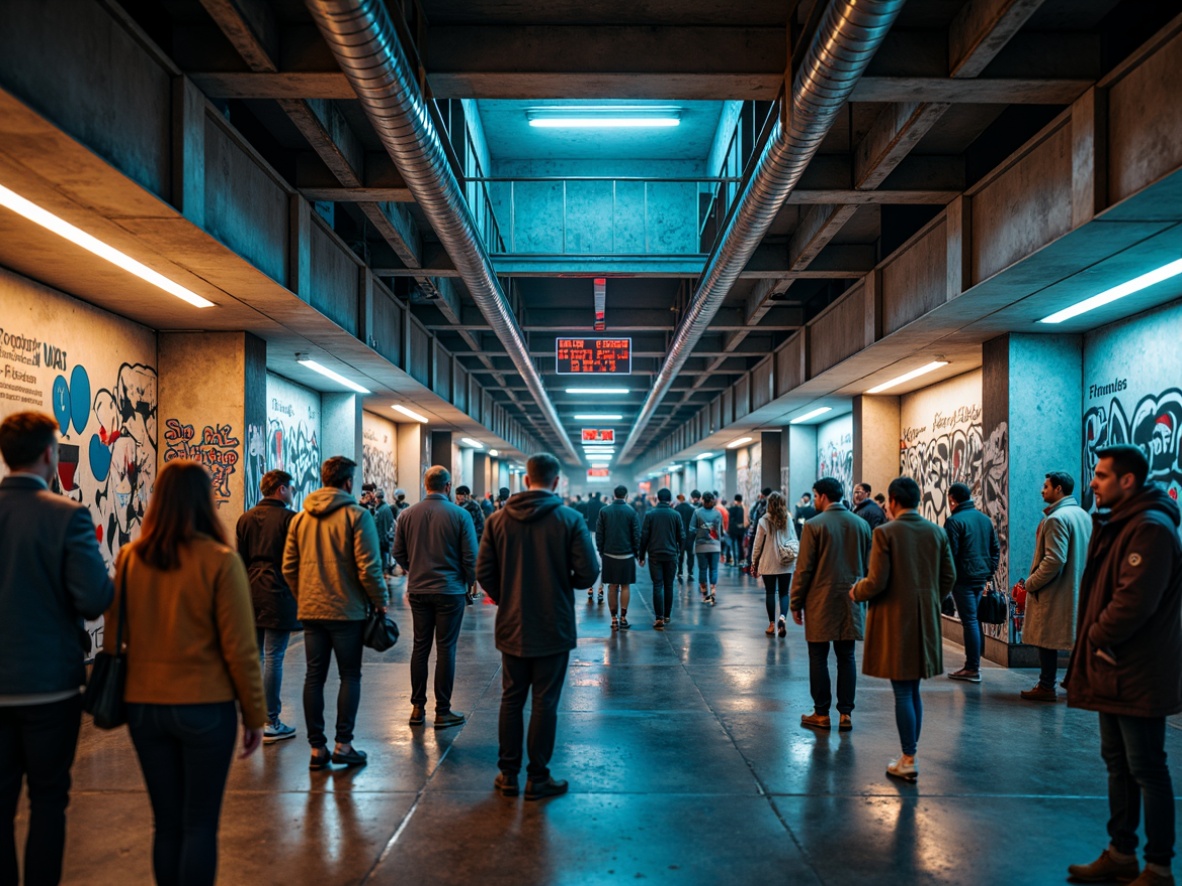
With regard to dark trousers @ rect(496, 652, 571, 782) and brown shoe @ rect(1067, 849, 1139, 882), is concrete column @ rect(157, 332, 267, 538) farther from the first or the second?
brown shoe @ rect(1067, 849, 1139, 882)

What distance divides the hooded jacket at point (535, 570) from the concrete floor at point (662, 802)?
93 centimetres

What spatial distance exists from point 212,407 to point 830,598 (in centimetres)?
690

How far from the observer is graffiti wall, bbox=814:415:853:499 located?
18016mm

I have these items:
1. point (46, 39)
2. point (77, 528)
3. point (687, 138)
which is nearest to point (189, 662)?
point (77, 528)

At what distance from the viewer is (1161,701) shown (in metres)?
3.74

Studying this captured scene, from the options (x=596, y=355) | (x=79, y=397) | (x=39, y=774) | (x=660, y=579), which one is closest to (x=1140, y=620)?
(x=39, y=774)

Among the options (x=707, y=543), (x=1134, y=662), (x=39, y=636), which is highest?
(x=39, y=636)

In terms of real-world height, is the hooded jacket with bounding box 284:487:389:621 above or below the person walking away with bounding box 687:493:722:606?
above

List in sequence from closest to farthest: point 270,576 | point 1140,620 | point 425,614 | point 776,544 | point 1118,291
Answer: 1. point 1140,620
2. point 270,576
3. point 425,614
4. point 1118,291
5. point 776,544

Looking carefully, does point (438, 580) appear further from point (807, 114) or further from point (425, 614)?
point (807, 114)

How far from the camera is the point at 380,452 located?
2019 cm

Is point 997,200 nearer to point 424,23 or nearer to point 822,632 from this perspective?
point 822,632

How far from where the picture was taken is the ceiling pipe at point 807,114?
4398 millimetres

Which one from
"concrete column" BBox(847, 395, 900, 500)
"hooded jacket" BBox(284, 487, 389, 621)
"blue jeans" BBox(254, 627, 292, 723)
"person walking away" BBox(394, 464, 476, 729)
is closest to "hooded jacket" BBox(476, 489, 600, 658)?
"hooded jacket" BBox(284, 487, 389, 621)
